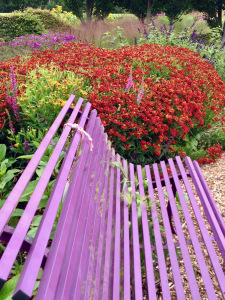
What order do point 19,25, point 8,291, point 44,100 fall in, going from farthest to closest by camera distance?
1. point 19,25
2. point 44,100
3. point 8,291

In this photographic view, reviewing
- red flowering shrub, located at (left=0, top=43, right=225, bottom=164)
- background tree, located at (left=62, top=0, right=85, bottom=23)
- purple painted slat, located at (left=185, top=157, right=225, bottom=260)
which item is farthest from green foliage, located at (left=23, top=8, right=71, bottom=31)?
purple painted slat, located at (left=185, top=157, right=225, bottom=260)

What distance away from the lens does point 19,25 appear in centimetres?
1077

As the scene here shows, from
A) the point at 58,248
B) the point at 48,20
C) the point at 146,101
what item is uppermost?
the point at 48,20

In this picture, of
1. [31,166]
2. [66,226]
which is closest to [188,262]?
[66,226]

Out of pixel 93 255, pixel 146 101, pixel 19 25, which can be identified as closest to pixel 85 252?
pixel 93 255

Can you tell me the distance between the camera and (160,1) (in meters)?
11.7

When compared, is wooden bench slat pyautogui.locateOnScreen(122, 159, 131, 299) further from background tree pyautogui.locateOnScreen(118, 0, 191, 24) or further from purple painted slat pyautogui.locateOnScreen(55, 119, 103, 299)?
background tree pyautogui.locateOnScreen(118, 0, 191, 24)

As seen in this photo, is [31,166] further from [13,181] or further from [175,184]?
[13,181]

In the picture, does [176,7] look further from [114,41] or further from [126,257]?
[126,257]

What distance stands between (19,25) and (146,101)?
383 inches

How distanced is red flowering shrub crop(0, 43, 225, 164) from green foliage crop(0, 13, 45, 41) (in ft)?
24.9

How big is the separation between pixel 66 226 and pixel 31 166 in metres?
0.23

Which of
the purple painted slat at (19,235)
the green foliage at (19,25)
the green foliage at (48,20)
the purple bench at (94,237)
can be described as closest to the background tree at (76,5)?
the green foliage at (48,20)

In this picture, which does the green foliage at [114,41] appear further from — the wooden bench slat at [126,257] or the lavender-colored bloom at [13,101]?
the wooden bench slat at [126,257]
